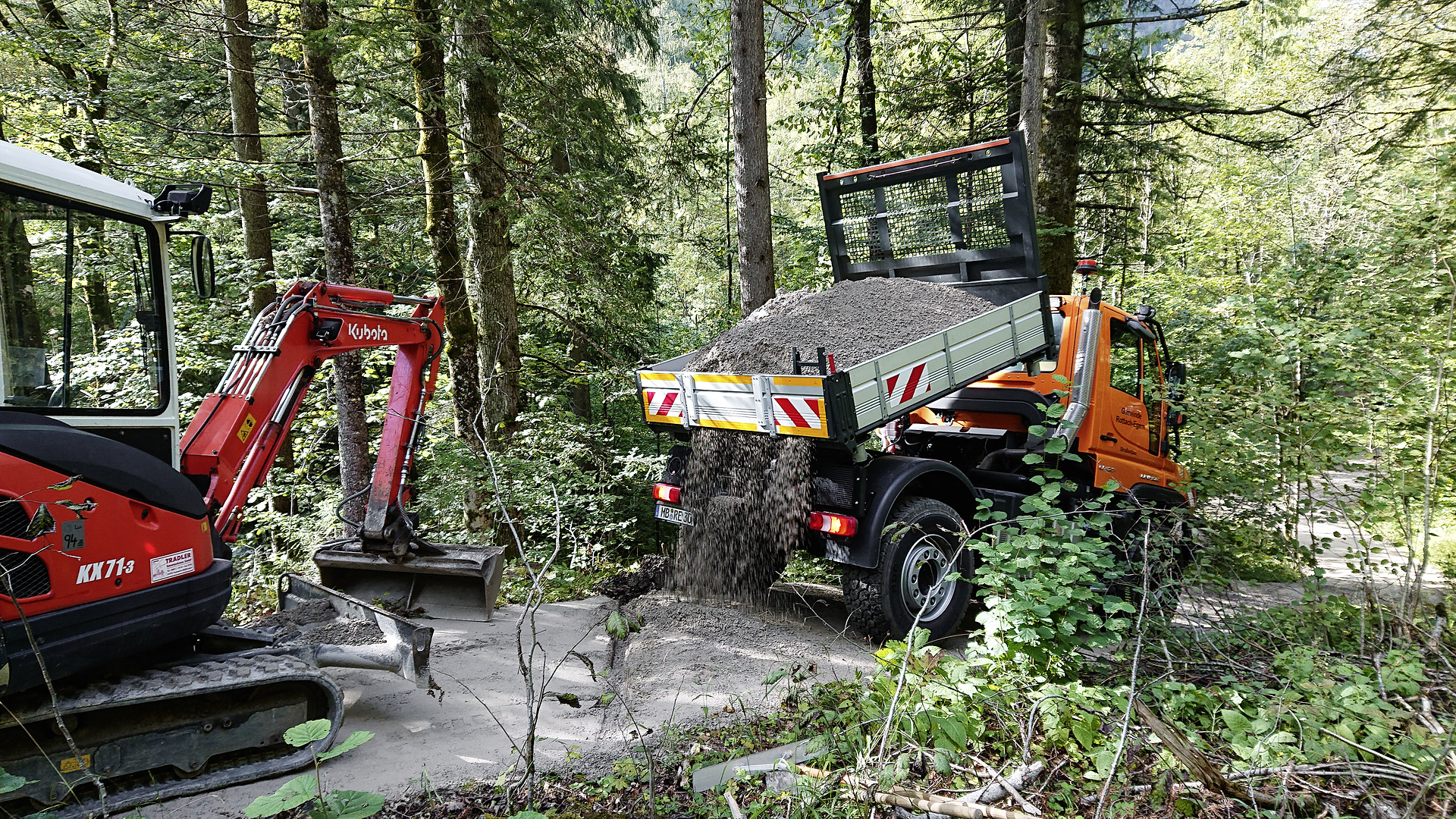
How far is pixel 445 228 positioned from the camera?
336 inches

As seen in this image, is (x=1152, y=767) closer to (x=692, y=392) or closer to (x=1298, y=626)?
(x=1298, y=626)

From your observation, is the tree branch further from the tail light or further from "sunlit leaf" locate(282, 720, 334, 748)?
"sunlit leaf" locate(282, 720, 334, 748)

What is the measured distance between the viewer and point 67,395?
11.6 ft

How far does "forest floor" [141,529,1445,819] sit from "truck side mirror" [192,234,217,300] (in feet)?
7.98

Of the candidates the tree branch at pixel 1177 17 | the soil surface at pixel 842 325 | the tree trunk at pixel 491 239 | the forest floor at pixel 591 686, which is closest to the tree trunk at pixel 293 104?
the tree trunk at pixel 491 239

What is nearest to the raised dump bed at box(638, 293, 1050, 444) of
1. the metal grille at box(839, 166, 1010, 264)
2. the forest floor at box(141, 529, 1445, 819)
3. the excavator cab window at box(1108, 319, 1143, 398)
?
the metal grille at box(839, 166, 1010, 264)

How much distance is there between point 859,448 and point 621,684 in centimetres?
203

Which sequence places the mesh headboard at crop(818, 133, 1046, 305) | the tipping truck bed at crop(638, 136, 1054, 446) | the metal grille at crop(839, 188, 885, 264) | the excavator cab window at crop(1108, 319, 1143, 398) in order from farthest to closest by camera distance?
1. the metal grille at crop(839, 188, 885, 264)
2. the excavator cab window at crop(1108, 319, 1143, 398)
3. the mesh headboard at crop(818, 133, 1046, 305)
4. the tipping truck bed at crop(638, 136, 1054, 446)

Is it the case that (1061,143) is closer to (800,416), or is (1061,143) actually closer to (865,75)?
(865,75)

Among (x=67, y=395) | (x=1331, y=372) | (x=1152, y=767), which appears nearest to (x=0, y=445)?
(x=67, y=395)

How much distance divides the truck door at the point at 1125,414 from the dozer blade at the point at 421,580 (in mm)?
4813

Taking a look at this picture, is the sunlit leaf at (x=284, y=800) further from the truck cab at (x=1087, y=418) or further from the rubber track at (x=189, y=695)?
the truck cab at (x=1087, y=418)

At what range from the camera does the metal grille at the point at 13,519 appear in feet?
10.0

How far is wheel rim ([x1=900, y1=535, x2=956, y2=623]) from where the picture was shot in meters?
4.96
